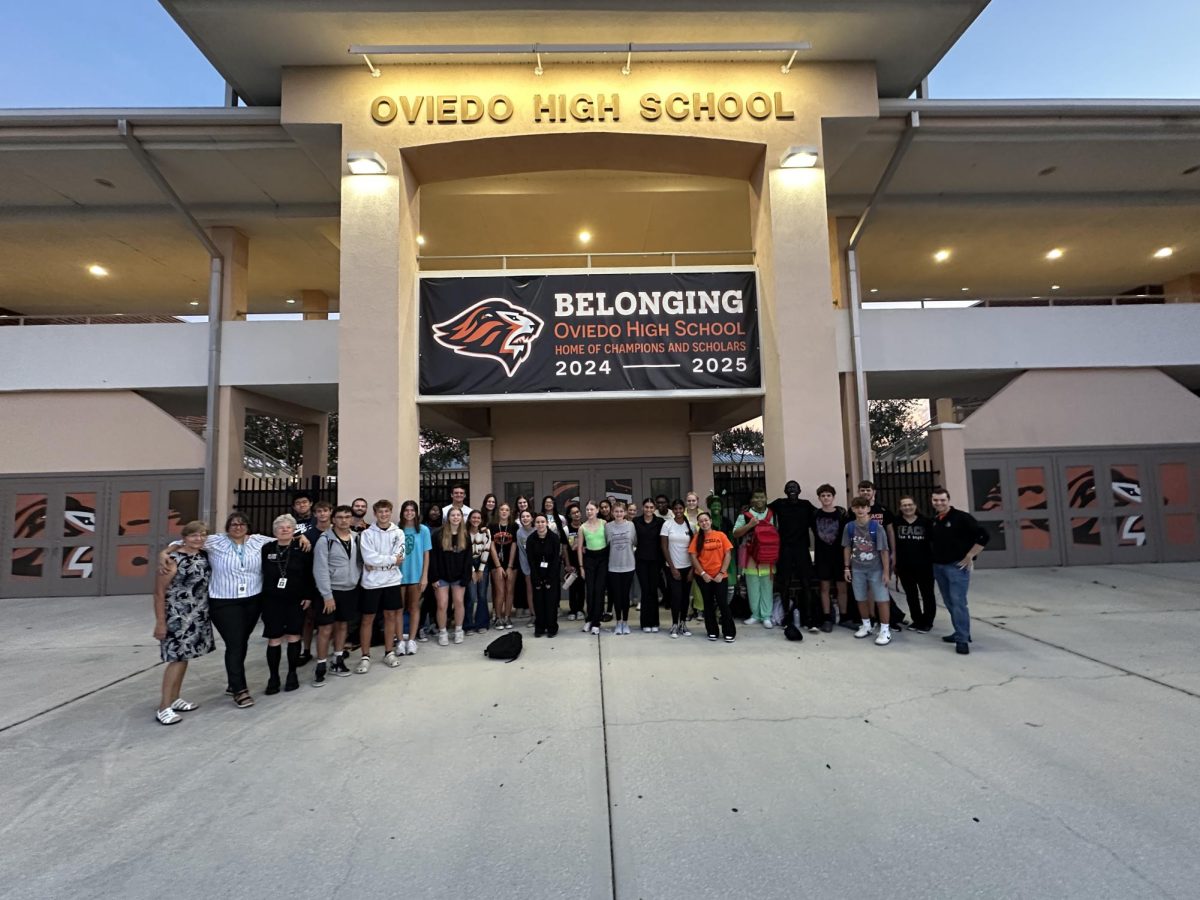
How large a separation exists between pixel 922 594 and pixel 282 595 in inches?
265

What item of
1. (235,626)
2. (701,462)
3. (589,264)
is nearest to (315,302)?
(589,264)

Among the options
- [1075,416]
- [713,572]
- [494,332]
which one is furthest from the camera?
[1075,416]

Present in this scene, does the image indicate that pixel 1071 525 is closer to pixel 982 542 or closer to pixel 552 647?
pixel 982 542

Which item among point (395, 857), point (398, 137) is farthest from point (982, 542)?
point (398, 137)

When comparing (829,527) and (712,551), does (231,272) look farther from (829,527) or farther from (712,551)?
(829,527)

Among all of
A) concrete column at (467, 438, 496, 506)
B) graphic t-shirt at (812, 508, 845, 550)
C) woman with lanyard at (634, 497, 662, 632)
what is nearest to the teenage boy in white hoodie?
woman with lanyard at (634, 497, 662, 632)

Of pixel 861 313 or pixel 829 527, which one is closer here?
pixel 829 527

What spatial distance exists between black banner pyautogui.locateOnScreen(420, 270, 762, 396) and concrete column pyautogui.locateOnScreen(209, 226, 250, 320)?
5696 mm

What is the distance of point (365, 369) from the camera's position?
7855 mm

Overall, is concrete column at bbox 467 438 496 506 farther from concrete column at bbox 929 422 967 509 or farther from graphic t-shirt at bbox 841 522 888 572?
concrete column at bbox 929 422 967 509

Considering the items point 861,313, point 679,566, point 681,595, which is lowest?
point 681,595

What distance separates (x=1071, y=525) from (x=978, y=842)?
11.3 metres

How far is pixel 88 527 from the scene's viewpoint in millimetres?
10562

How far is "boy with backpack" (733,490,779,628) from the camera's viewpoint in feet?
22.2
